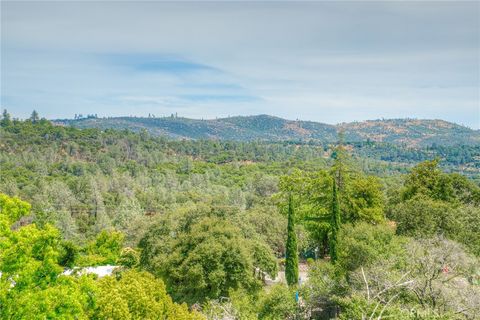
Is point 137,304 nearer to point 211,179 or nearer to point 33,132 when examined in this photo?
point 211,179

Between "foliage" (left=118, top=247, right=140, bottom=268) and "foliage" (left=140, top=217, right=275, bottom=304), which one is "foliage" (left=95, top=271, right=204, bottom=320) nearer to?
"foliage" (left=140, top=217, right=275, bottom=304)

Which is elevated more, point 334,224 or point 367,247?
point 367,247

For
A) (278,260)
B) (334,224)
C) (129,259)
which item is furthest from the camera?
(278,260)

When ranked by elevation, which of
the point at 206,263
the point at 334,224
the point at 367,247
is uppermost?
the point at 367,247

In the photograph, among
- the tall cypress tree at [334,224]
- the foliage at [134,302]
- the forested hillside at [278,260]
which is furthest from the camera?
the tall cypress tree at [334,224]

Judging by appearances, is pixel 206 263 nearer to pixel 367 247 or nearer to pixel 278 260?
pixel 367 247

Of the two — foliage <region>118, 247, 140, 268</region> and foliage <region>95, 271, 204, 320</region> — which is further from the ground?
foliage <region>95, 271, 204, 320</region>

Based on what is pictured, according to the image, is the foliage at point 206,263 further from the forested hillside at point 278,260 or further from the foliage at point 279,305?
Answer: the foliage at point 279,305

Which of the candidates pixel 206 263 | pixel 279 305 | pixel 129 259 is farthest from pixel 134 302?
pixel 129 259

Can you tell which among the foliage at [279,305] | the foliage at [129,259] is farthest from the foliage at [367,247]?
the foliage at [129,259]

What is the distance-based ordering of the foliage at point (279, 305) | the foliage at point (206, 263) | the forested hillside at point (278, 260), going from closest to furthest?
the forested hillside at point (278, 260) < the foliage at point (279, 305) < the foliage at point (206, 263)

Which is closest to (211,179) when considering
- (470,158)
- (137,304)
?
(137,304)

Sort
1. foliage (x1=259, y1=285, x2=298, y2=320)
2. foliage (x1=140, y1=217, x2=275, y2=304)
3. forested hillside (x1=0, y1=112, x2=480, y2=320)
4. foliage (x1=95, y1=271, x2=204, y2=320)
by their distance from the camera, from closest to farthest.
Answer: forested hillside (x1=0, y1=112, x2=480, y2=320)
foliage (x1=95, y1=271, x2=204, y2=320)
foliage (x1=259, y1=285, x2=298, y2=320)
foliage (x1=140, y1=217, x2=275, y2=304)

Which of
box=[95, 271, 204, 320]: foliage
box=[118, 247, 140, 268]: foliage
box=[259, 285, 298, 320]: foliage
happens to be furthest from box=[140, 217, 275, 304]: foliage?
box=[95, 271, 204, 320]: foliage
